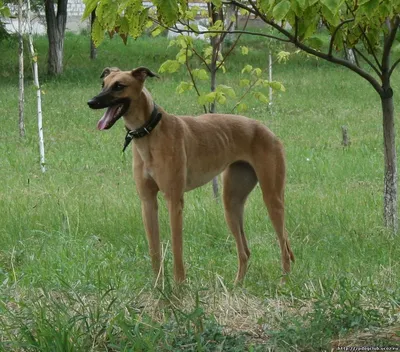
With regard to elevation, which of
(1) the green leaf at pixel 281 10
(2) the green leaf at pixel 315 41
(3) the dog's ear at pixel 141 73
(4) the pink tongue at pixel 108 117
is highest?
(1) the green leaf at pixel 281 10

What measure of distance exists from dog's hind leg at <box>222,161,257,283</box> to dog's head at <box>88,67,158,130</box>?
4.23 ft

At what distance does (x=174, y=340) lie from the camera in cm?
448

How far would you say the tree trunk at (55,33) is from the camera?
30875 mm

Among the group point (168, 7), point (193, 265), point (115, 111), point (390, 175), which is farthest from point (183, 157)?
point (390, 175)

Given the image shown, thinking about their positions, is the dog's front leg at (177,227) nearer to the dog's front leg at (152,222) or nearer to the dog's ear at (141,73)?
the dog's front leg at (152,222)

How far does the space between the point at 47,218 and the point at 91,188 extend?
11.2 feet

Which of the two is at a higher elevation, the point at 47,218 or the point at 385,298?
the point at 385,298

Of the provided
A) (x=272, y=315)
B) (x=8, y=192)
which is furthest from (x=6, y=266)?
(x=8, y=192)

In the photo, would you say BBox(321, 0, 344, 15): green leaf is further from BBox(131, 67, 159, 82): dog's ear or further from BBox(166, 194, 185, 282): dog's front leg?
A: BBox(166, 194, 185, 282): dog's front leg

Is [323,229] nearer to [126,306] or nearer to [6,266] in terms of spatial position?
[6,266]

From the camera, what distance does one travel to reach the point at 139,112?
5.89 meters

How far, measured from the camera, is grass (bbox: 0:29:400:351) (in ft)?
14.8

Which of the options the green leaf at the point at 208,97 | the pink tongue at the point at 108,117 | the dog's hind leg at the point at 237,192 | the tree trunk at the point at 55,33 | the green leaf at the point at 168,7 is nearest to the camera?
the green leaf at the point at 168,7

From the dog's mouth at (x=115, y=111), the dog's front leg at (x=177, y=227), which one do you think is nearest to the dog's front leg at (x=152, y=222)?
the dog's front leg at (x=177, y=227)
